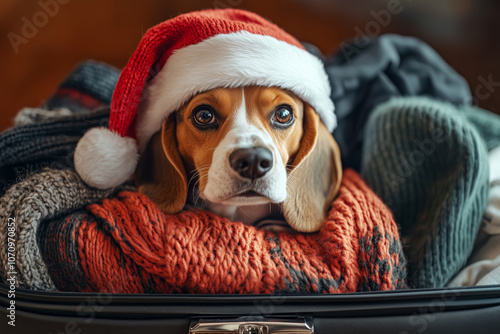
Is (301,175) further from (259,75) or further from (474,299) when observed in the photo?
(474,299)

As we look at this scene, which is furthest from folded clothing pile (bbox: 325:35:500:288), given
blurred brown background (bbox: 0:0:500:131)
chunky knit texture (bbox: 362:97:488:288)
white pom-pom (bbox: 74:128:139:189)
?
white pom-pom (bbox: 74:128:139:189)

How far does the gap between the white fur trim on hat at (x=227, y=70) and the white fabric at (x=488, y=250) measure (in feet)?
1.67

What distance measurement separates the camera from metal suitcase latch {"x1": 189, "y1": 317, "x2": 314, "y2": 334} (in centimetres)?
81

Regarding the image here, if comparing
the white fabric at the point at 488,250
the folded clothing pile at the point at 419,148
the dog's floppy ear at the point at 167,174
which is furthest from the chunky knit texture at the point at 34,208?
the white fabric at the point at 488,250

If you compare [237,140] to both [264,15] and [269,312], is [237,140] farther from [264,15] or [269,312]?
[264,15]

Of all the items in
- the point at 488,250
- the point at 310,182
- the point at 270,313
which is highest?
the point at 310,182

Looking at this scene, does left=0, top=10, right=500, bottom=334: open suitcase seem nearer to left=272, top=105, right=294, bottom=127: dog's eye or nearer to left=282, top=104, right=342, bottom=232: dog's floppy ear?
left=282, top=104, right=342, bottom=232: dog's floppy ear

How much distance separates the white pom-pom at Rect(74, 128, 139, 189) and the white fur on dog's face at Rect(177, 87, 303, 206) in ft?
0.38

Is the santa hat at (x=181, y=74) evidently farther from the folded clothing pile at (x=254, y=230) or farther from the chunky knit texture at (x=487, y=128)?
the chunky knit texture at (x=487, y=128)

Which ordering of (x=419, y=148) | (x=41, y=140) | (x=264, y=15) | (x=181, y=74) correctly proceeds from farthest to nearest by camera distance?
(x=264, y=15) < (x=419, y=148) < (x=41, y=140) < (x=181, y=74)

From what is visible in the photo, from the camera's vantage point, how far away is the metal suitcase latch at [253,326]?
81 centimetres

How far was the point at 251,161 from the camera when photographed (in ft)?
2.66

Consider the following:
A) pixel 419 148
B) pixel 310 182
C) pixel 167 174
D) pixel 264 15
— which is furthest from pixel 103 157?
pixel 264 15

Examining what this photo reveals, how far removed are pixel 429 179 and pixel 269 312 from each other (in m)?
0.54
